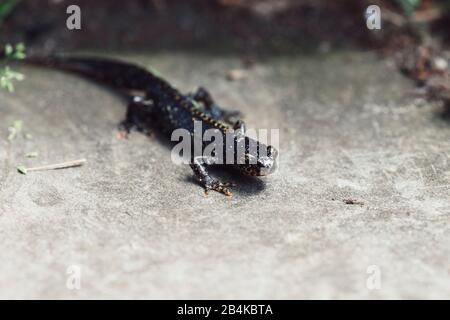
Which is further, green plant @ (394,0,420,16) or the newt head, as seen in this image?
green plant @ (394,0,420,16)

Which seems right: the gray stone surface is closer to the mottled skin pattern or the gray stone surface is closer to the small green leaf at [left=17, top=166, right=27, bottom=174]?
the small green leaf at [left=17, top=166, right=27, bottom=174]

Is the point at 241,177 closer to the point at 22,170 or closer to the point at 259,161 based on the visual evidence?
the point at 259,161

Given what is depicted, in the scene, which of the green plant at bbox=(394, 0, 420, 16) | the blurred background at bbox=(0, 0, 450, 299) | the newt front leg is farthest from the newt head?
the green plant at bbox=(394, 0, 420, 16)

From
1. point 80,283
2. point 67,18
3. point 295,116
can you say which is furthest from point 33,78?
point 80,283

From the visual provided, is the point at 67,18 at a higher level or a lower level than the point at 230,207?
higher

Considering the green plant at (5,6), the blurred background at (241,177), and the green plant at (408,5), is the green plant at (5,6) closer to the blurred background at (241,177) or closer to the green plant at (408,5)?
the blurred background at (241,177)
